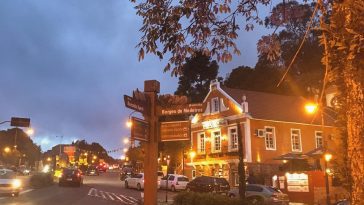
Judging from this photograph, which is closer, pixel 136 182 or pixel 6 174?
pixel 6 174

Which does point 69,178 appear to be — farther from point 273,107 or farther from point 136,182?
point 273,107

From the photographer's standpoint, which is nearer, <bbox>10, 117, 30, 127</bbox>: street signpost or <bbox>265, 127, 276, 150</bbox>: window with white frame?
<bbox>10, 117, 30, 127</bbox>: street signpost

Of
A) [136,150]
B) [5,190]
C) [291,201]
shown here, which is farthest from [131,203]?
[136,150]

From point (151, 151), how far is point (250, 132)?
105 ft

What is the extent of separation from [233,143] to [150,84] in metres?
33.9

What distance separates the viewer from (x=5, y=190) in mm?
22969

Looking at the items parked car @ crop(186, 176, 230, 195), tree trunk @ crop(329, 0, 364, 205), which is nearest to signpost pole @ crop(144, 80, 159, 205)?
tree trunk @ crop(329, 0, 364, 205)

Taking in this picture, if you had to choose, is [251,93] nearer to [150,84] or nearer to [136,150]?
[136,150]

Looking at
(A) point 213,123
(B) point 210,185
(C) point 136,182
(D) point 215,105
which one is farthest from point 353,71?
(D) point 215,105

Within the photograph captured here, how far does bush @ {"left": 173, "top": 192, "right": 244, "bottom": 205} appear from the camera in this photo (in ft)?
49.1

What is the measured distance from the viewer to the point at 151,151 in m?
11.9

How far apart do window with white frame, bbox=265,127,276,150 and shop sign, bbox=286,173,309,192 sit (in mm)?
13578

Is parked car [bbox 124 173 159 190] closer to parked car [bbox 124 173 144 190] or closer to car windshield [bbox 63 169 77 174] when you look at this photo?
parked car [bbox 124 173 144 190]

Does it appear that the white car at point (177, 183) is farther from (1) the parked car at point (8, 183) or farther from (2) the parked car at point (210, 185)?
(1) the parked car at point (8, 183)
